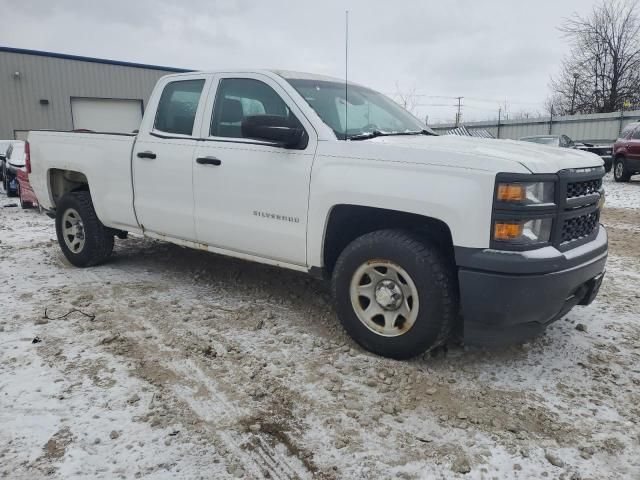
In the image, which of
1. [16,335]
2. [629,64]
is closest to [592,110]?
[629,64]

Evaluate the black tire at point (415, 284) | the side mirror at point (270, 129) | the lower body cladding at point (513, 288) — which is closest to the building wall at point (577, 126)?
the side mirror at point (270, 129)

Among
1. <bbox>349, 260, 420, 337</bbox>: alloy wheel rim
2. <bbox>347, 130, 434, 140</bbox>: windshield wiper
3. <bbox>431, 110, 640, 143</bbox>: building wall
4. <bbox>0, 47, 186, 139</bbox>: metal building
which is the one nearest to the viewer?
<bbox>349, 260, 420, 337</bbox>: alloy wheel rim

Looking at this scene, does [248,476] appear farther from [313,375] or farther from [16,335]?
[16,335]

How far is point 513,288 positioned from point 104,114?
78.1 ft

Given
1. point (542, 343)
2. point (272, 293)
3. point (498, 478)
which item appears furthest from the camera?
point (272, 293)

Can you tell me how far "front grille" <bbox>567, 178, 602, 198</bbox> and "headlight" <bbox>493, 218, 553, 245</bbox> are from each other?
0.29 meters

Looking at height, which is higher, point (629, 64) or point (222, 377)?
point (629, 64)

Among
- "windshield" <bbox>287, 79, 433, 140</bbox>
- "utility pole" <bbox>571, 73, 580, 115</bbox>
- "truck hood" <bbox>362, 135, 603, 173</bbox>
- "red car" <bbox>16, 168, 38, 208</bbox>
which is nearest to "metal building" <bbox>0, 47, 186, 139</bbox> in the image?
"red car" <bbox>16, 168, 38, 208</bbox>

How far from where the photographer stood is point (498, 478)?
2213mm

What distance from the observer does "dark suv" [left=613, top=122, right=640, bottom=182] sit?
13957 millimetres

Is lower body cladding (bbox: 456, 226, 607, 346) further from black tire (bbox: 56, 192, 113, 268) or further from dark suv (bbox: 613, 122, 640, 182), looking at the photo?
dark suv (bbox: 613, 122, 640, 182)

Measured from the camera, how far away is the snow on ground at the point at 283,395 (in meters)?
2.31

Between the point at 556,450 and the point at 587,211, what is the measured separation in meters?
1.53

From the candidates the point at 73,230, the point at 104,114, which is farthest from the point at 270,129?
the point at 104,114
